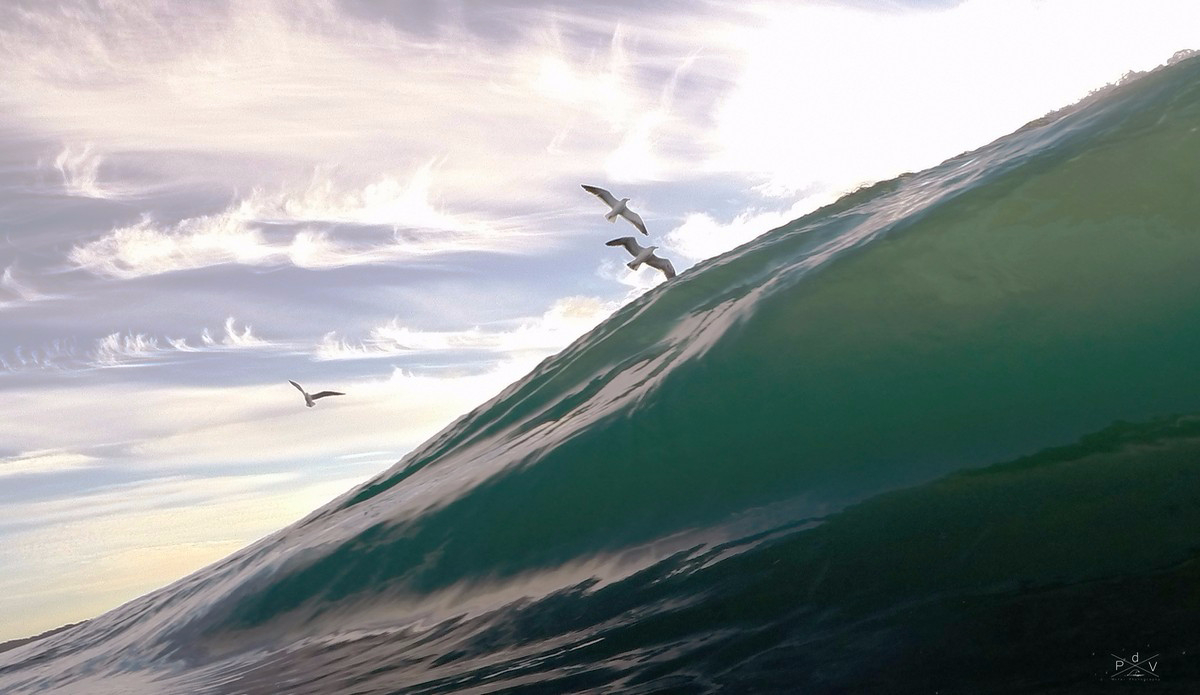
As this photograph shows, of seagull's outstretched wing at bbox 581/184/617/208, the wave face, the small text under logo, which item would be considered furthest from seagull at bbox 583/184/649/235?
the small text under logo

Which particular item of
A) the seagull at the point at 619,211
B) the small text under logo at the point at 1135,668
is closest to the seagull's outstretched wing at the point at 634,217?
the seagull at the point at 619,211

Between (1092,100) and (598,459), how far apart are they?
24.6 feet

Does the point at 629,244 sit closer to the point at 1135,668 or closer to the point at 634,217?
the point at 634,217

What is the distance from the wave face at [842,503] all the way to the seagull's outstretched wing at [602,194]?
861 centimetres

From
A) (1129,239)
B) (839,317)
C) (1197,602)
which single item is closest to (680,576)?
(1197,602)

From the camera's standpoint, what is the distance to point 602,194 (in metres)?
17.6

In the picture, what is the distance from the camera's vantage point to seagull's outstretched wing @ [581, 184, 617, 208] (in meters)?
17.4

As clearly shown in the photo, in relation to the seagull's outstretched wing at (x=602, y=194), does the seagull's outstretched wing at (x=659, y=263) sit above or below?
below

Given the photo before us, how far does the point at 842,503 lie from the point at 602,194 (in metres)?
13.1

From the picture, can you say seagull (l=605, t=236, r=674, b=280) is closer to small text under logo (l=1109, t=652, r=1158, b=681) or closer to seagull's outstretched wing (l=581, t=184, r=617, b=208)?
seagull's outstretched wing (l=581, t=184, r=617, b=208)

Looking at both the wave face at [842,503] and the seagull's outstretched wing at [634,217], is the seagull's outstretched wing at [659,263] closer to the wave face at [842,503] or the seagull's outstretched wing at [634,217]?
the seagull's outstretched wing at [634,217]

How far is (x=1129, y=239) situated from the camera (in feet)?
22.4

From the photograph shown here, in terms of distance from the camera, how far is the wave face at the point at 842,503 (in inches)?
162

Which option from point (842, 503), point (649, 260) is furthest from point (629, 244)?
point (842, 503)
